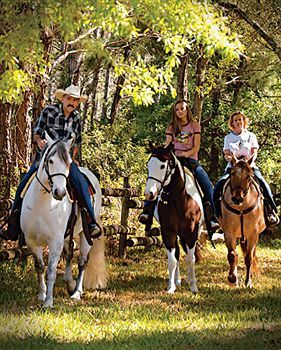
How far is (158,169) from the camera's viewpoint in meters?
8.62

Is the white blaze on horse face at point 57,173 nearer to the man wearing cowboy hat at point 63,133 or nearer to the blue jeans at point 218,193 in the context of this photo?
the man wearing cowboy hat at point 63,133

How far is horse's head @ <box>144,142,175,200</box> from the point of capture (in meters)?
8.52

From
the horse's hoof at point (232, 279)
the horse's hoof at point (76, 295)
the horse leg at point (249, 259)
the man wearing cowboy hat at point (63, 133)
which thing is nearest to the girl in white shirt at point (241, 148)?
the horse leg at point (249, 259)

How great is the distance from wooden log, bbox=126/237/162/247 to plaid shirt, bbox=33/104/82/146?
4.78 m

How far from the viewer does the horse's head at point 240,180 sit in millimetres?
9141

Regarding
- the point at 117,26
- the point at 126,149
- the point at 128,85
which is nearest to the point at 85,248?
the point at 128,85

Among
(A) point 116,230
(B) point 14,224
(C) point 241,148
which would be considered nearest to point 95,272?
(B) point 14,224

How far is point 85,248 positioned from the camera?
29.5ft

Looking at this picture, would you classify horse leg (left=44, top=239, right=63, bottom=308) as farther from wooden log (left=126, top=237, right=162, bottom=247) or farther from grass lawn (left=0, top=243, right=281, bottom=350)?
wooden log (left=126, top=237, right=162, bottom=247)

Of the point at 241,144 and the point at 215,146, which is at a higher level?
the point at 241,144

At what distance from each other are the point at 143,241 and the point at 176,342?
7.28 metres

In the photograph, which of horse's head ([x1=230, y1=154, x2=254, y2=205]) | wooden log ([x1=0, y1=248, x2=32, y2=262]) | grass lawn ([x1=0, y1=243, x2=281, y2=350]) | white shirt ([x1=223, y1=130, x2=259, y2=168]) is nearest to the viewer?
grass lawn ([x1=0, y1=243, x2=281, y2=350])

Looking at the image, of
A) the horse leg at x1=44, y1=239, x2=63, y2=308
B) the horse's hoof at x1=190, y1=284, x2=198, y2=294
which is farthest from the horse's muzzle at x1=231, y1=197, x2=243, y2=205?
the horse leg at x1=44, y1=239, x2=63, y2=308

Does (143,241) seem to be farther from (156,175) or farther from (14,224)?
(14,224)
